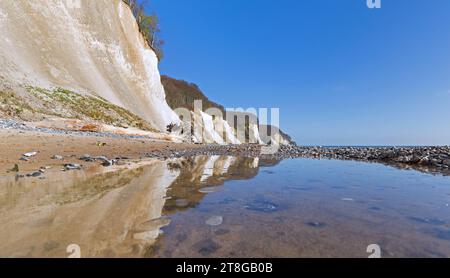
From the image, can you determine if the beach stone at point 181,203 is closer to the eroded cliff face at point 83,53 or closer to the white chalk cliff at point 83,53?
the white chalk cliff at point 83,53

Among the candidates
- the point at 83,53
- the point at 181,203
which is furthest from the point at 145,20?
the point at 181,203

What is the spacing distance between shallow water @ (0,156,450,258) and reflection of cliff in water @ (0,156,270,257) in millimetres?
11

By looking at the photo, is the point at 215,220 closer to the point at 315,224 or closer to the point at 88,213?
the point at 315,224

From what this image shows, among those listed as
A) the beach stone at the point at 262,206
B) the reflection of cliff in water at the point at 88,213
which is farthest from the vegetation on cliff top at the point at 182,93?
the beach stone at the point at 262,206

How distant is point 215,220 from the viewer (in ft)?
9.31

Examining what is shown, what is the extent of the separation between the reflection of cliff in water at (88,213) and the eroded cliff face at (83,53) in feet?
58.6

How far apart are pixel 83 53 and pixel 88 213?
29.1 meters

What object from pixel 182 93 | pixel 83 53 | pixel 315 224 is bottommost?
pixel 315 224

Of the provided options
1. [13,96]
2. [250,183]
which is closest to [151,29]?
[13,96]

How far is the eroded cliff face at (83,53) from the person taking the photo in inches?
805

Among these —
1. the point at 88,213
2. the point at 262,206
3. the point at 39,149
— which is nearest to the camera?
the point at 88,213

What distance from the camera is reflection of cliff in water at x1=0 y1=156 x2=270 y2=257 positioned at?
81.3 inches
